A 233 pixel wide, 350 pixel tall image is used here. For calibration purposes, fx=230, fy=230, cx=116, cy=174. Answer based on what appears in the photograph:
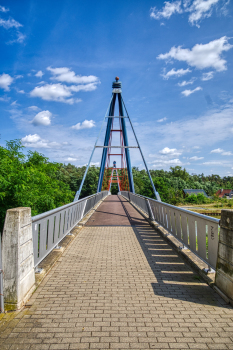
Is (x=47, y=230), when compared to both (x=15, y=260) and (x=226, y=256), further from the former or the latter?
(x=226, y=256)

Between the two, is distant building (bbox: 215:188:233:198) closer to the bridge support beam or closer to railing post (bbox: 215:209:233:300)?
railing post (bbox: 215:209:233:300)

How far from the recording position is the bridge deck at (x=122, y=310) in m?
2.22

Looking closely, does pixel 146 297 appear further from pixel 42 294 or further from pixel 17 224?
pixel 17 224

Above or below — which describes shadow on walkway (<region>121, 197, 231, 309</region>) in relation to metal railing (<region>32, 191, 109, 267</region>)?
below

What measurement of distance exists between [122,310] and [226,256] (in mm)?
1467

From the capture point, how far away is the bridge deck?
2221 mm

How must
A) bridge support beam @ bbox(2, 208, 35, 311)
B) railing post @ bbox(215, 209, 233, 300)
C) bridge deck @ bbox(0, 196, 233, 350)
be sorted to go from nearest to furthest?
bridge deck @ bbox(0, 196, 233, 350), bridge support beam @ bbox(2, 208, 35, 311), railing post @ bbox(215, 209, 233, 300)

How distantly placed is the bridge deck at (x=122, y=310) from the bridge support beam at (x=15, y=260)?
22 cm

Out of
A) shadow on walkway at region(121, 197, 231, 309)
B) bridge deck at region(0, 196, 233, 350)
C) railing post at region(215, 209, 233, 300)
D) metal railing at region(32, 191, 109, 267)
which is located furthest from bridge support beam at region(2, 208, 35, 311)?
railing post at region(215, 209, 233, 300)

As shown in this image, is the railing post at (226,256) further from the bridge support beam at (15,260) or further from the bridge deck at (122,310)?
the bridge support beam at (15,260)

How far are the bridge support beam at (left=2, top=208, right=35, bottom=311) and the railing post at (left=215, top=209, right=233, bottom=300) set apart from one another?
101 inches

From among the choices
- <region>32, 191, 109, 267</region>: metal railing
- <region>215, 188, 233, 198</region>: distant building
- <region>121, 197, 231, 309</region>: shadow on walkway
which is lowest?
<region>215, 188, 233, 198</region>: distant building

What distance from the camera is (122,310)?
9.00ft

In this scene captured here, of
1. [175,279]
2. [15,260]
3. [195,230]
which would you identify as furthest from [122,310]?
[195,230]
